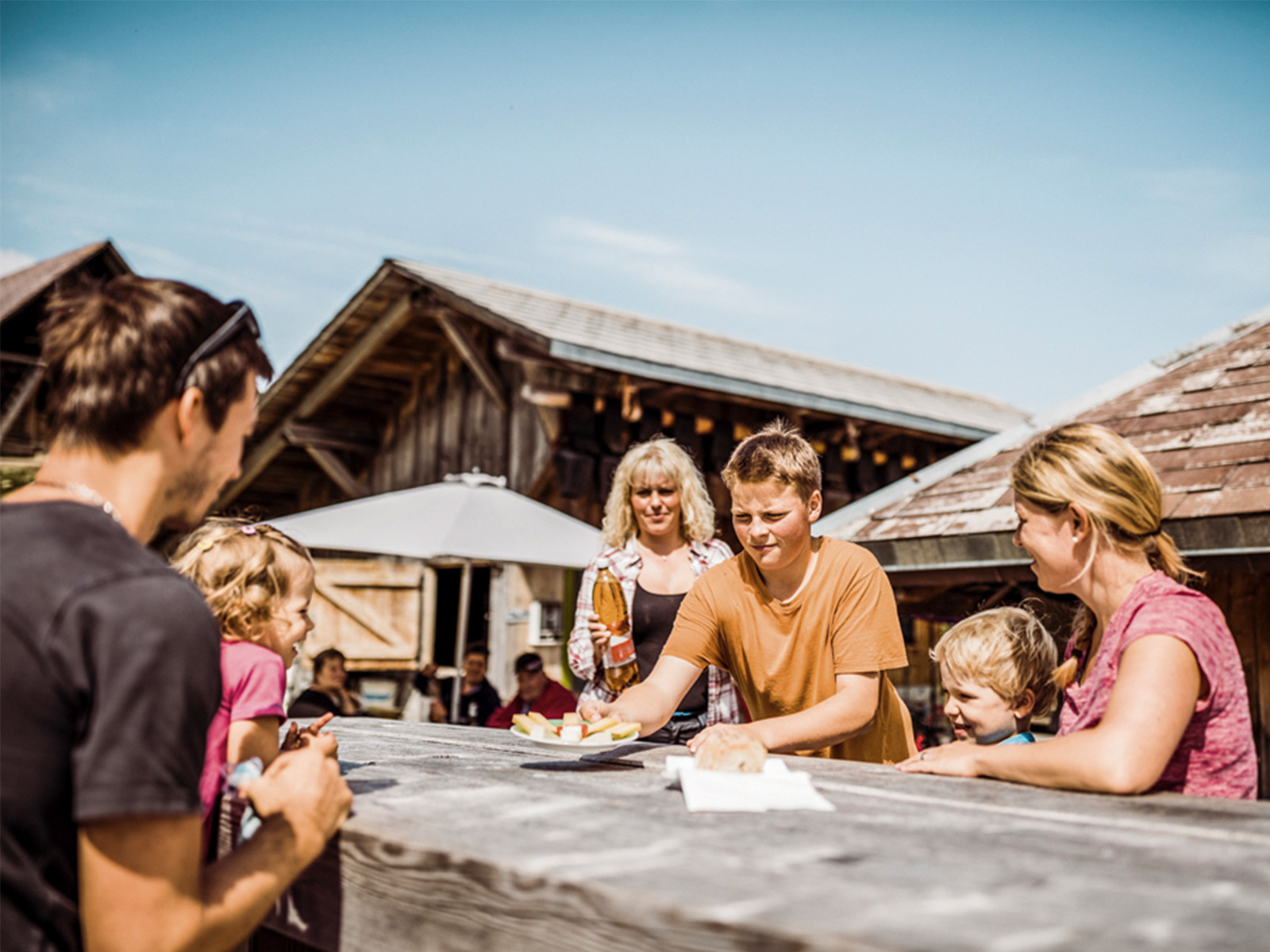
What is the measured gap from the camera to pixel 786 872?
3.82 feet

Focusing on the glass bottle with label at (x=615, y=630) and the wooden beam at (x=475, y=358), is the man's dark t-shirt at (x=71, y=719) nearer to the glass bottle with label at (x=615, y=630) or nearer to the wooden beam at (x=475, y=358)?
the glass bottle with label at (x=615, y=630)

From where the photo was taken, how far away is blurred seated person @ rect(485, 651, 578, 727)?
21.9 ft

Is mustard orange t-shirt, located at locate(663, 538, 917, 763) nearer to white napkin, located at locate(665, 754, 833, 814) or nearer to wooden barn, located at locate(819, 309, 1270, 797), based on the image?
white napkin, located at locate(665, 754, 833, 814)

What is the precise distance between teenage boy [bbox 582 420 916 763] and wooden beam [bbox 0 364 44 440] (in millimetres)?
16545

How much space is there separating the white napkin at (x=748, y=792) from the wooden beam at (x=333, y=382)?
861 centimetres

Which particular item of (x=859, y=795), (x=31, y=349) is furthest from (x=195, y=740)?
(x=31, y=349)

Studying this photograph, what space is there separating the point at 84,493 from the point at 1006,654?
2.57 metres

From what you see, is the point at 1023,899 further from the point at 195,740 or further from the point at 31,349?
the point at 31,349

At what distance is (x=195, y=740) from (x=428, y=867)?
35cm

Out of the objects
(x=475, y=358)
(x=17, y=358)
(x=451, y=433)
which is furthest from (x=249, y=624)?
(x=17, y=358)

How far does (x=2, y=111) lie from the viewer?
42.4 meters

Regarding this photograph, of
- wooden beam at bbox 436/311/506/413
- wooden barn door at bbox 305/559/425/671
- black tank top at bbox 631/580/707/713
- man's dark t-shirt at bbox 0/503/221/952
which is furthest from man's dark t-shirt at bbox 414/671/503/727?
man's dark t-shirt at bbox 0/503/221/952

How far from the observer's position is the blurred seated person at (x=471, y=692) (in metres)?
7.78

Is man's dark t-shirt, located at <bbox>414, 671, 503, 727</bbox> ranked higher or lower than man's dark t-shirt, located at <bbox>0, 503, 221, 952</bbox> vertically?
lower
